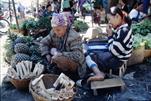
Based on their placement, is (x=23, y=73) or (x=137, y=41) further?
(x=137, y=41)

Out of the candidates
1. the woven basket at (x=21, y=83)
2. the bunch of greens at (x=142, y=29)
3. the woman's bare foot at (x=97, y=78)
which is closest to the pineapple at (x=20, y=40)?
the woven basket at (x=21, y=83)

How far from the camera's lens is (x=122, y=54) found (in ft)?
14.7

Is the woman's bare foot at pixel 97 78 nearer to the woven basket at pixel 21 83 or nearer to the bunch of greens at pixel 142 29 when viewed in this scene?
the woven basket at pixel 21 83

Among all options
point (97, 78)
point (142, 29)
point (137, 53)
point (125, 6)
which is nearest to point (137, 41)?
point (137, 53)

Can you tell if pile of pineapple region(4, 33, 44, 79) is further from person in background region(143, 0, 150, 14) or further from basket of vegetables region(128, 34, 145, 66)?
person in background region(143, 0, 150, 14)

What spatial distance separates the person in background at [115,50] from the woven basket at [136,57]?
0.63 metres

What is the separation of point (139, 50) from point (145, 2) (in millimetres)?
3289

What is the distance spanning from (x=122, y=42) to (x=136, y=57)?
3.29 feet

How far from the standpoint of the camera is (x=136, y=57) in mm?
5242

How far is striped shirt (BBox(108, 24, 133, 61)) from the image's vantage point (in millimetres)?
4340

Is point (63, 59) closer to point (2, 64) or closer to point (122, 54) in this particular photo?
point (122, 54)

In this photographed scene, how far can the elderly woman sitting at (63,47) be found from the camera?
428cm

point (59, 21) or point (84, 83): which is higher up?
point (59, 21)

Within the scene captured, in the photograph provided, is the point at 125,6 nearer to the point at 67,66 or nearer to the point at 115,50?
the point at 115,50
